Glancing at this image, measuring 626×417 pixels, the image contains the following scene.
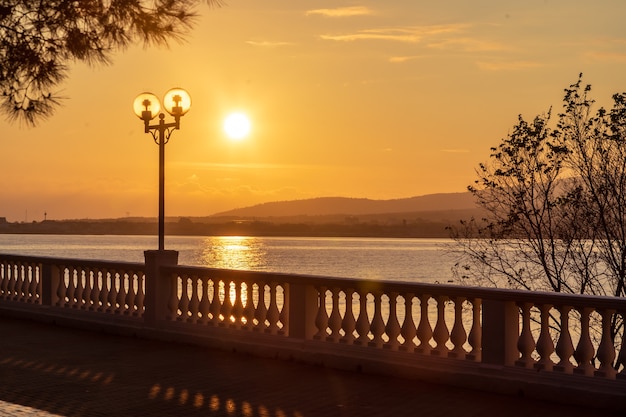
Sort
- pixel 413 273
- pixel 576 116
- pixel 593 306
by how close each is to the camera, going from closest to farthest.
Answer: pixel 593 306, pixel 576 116, pixel 413 273

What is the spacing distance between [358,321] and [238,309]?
2.58 m

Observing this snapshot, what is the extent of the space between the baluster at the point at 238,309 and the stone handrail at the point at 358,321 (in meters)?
0.02

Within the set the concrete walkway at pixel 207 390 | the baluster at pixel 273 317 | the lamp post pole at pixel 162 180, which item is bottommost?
the concrete walkway at pixel 207 390

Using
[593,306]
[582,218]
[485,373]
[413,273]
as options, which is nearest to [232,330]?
[485,373]

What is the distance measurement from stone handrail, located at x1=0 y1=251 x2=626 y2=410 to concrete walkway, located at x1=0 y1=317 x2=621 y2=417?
0.32 meters

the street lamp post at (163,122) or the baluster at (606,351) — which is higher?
the street lamp post at (163,122)

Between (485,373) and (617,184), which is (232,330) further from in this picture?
(617,184)

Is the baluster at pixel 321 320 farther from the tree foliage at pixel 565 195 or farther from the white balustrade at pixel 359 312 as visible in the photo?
the tree foliage at pixel 565 195

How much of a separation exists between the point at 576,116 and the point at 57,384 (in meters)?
19.8

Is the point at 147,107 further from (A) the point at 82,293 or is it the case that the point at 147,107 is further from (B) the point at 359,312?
(B) the point at 359,312

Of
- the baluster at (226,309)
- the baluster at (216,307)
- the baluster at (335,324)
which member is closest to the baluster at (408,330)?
the baluster at (335,324)

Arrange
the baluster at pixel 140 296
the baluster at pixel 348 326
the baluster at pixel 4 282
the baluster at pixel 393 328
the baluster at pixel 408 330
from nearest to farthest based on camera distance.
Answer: the baluster at pixel 408 330 → the baluster at pixel 393 328 → the baluster at pixel 348 326 → the baluster at pixel 140 296 → the baluster at pixel 4 282

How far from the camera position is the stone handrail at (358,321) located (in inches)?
385

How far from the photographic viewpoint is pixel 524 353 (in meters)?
10.2
